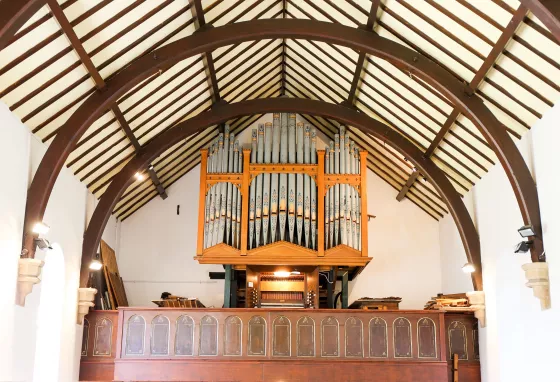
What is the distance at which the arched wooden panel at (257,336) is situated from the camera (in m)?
11.7

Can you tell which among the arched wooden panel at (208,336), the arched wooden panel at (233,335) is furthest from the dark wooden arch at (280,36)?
the arched wooden panel at (233,335)

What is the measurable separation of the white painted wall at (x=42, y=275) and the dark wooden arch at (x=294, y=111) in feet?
1.00

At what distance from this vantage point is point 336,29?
1060 centimetres

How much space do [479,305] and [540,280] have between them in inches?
113

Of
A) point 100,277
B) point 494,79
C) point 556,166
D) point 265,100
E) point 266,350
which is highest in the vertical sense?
point 265,100

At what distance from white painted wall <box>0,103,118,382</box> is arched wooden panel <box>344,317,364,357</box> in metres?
4.52

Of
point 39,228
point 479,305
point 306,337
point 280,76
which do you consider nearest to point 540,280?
point 479,305

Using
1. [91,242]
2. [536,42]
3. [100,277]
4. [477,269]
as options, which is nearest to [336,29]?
[536,42]

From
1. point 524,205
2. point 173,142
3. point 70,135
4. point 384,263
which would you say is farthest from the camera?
point 384,263

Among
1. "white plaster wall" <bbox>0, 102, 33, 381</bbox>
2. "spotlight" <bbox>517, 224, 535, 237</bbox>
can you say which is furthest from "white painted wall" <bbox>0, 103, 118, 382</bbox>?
"spotlight" <bbox>517, 224, 535, 237</bbox>

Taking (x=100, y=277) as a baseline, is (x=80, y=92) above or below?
above

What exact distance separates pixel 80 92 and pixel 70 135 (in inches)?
26.0

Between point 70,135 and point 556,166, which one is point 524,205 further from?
point 70,135

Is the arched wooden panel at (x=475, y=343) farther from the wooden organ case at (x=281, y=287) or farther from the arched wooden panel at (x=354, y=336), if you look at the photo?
the wooden organ case at (x=281, y=287)
